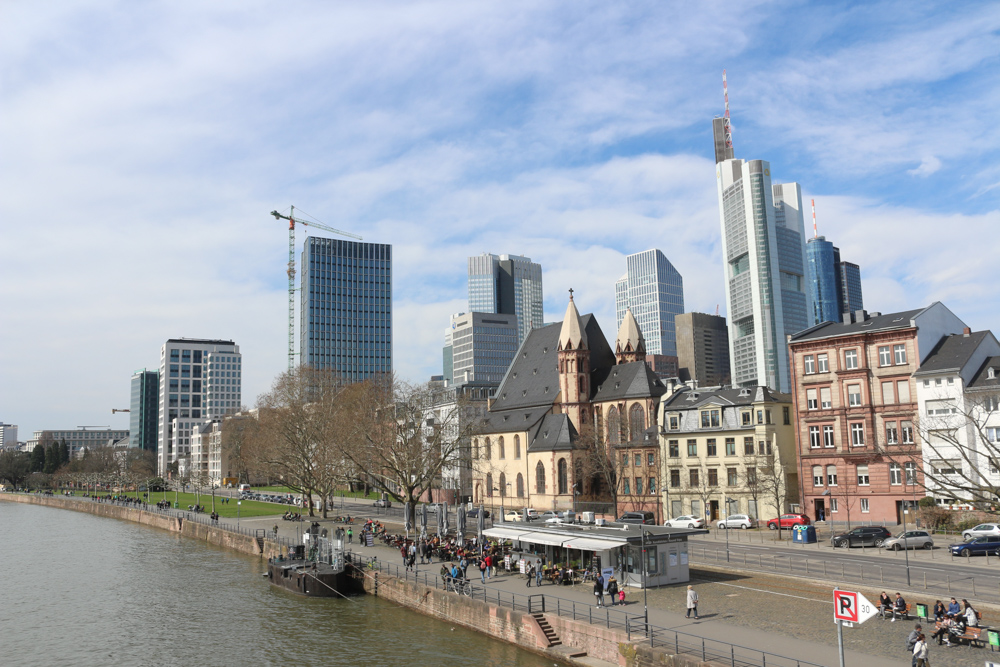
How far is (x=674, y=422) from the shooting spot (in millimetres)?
80375

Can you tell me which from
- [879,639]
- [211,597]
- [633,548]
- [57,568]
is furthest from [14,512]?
[879,639]

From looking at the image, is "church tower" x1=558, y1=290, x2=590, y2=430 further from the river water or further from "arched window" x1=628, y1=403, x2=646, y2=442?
the river water

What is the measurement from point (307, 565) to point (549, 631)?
2492cm

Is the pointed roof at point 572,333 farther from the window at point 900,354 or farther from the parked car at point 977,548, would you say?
the parked car at point 977,548

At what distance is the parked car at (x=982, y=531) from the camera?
51438 mm

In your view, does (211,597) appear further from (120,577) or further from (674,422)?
(674,422)

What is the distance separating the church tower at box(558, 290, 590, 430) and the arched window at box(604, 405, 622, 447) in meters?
4.20

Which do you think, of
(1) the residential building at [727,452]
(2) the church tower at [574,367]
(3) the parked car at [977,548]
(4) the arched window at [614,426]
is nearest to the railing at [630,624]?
(3) the parked car at [977,548]

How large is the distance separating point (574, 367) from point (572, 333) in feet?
14.1

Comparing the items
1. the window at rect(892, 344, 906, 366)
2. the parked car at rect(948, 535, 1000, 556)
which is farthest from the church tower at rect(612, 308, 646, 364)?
the parked car at rect(948, 535, 1000, 556)

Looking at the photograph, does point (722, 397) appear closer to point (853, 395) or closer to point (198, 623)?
point (853, 395)

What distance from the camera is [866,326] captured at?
230 ft

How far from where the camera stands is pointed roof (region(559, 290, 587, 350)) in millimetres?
97375

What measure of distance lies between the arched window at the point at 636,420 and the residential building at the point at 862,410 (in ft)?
67.1
